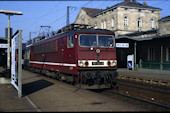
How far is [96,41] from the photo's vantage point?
12.7 metres

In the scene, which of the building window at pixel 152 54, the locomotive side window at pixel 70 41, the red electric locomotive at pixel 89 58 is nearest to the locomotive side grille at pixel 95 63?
the red electric locomotive at pixel 89 58

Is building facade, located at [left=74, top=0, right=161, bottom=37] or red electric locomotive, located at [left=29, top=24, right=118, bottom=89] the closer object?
red electric locomotive, located at [left=29, top=24, right=118, bottom=89]

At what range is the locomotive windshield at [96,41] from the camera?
12469 mm

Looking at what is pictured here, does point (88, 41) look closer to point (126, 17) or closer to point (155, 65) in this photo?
point (155, 65)

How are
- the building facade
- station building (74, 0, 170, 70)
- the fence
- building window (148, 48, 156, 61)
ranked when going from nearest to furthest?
1. the fence
2. station building (74, 0, 170, 70)
3. building window (148, 48, 156, 61)
4. the building facade

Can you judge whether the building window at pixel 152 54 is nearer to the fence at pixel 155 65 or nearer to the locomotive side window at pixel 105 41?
the fence at pixel 155 65

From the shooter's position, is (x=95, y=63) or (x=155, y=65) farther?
(x=155, y=65)

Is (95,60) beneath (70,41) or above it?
beneath

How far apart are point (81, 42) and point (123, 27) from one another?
36256 mm

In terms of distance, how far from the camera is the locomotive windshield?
1247 centimetres

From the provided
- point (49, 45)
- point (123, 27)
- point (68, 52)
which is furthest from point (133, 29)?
point (68, 52)

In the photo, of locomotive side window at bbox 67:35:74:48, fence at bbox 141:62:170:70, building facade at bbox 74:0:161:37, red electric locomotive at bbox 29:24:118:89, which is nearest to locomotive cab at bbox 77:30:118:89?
red electric locomotive at bbox 29:24:118:89

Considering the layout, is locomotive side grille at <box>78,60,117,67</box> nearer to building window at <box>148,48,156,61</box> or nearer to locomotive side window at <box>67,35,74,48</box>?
locomotive side window at <box>67,35,74,48</box>

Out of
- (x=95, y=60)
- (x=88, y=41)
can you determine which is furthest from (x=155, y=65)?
(x=88, y=41)
